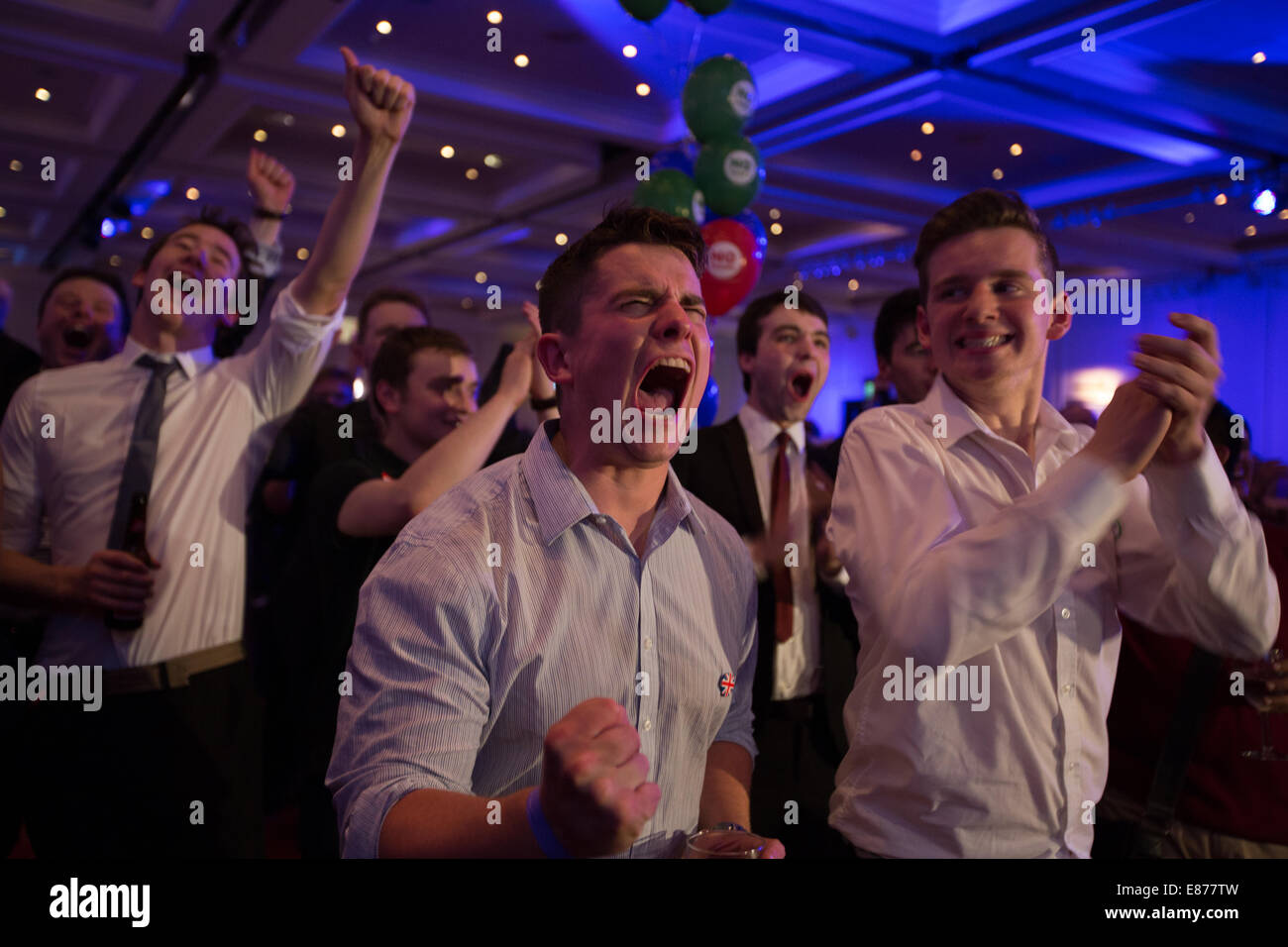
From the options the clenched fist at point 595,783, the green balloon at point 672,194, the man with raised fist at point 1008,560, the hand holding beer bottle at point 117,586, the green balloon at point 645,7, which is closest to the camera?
the clenched fist at point 595,783

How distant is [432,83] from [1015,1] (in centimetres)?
350

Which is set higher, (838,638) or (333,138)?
(333,138)

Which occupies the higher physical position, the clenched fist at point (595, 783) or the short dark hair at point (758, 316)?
the short dark hair at point (758, 316)

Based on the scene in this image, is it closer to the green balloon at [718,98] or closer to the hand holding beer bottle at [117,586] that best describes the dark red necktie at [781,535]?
the hand holding beer bottle at [117,586]

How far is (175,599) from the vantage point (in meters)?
2.12

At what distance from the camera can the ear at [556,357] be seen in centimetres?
144

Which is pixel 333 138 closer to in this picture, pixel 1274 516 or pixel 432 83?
pixel 432 83

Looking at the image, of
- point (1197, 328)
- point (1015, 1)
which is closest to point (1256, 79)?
point (1015, 1)

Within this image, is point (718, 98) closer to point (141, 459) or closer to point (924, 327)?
point (924, 327)

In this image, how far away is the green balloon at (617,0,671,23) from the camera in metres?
3.45

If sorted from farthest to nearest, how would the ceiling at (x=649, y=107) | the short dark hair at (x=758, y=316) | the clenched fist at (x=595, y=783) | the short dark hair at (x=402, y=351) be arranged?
the ceiling at (x=649, y=107) → the short dark hair at (x=758, y=316) → the short dark hair at (x=402, y=351) → the clenched fist at (x=595, y=783)

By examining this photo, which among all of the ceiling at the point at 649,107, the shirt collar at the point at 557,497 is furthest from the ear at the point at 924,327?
the ceiling at the point at 649,107

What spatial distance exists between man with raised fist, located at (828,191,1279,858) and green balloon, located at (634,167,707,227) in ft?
7.01

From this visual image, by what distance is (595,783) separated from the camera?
3.05 feet
